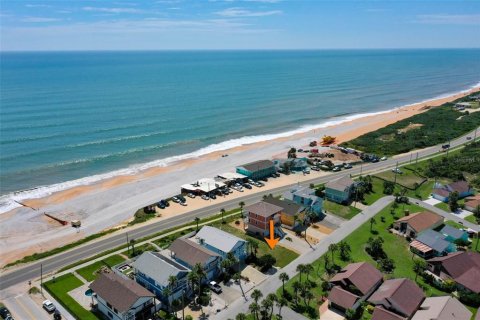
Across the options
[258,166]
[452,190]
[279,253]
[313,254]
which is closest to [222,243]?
[279,253]

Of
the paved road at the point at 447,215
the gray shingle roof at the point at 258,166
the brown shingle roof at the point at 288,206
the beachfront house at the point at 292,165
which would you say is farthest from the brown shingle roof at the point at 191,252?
the beachfront house at the point at 292,165

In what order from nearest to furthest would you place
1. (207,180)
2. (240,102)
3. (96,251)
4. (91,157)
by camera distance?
(96,251)
(207,180)
(91,157)
(240,102)

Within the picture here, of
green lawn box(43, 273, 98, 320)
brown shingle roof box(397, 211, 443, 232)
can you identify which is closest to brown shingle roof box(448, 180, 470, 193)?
brown shingle roof box(397, 211, 443, 232)

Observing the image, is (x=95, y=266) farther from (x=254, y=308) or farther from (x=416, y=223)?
(x=416, y=223)

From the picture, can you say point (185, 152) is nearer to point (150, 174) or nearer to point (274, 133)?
point (150, 174)

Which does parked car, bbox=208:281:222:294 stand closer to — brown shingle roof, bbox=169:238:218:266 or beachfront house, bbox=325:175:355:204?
brown shingle roof, bbox=169:238:218:266

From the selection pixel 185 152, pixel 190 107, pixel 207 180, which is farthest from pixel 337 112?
pixel 207 180
